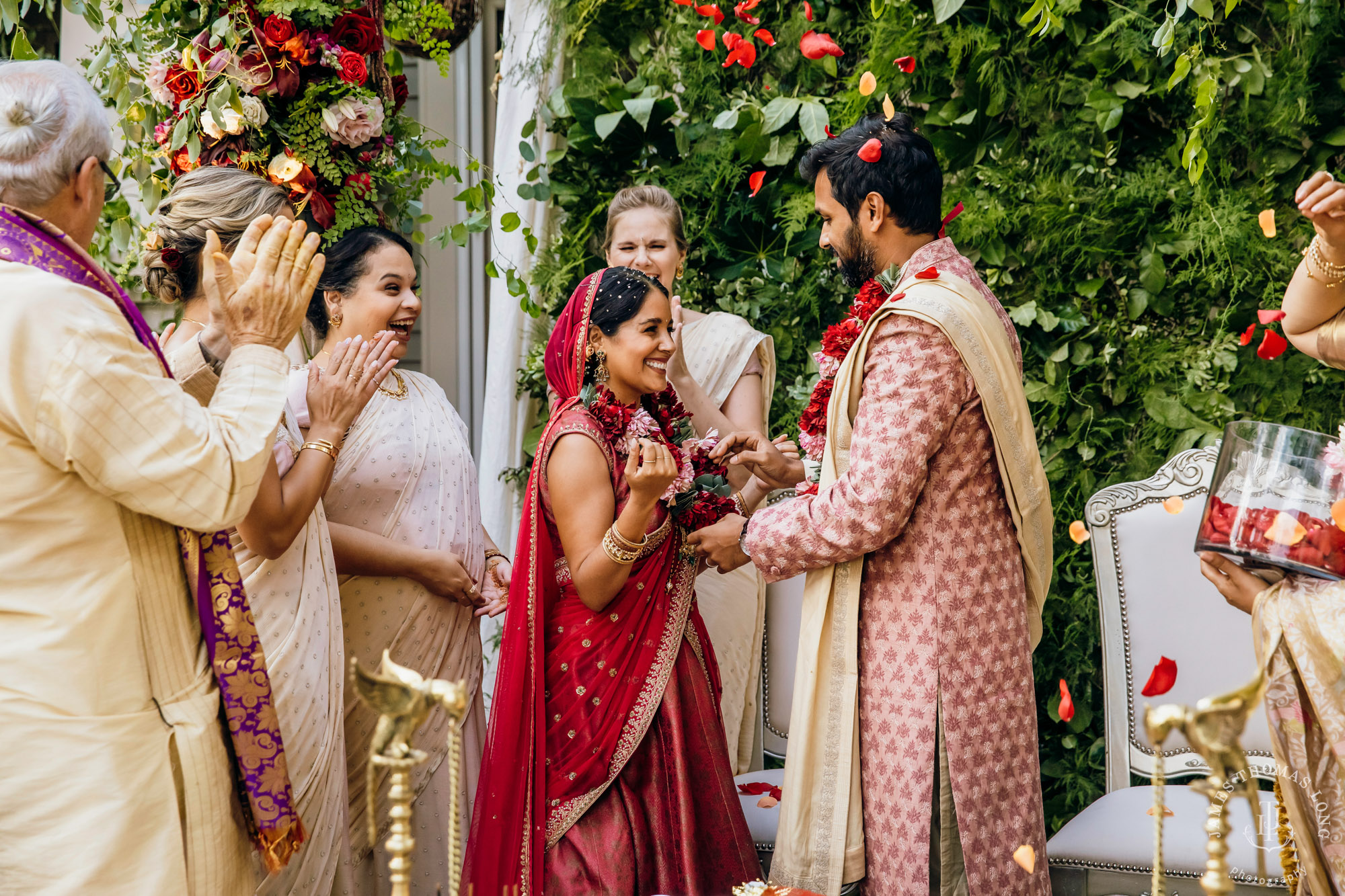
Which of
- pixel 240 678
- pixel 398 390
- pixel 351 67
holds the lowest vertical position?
pixel 240 678

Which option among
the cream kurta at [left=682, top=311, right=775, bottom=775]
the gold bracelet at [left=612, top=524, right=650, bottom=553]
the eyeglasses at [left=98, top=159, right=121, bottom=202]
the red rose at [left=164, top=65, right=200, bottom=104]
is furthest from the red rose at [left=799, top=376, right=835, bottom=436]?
the red rose at [left=164, top=65, right=200, bottom=104]

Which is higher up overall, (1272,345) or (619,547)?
(1272,345)

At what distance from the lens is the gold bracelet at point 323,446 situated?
215cm

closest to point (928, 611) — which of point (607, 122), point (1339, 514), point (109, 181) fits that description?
point (1339, 514)

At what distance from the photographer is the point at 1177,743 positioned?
8.56 ft

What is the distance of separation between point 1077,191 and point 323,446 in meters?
2.28

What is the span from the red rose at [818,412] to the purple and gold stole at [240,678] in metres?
1.20

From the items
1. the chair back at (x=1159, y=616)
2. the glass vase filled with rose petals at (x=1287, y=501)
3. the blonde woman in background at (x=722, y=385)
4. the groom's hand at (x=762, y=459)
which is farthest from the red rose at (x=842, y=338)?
the chair back at (x=1159, y=616)

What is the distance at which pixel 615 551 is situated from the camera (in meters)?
2.12

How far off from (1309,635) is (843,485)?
2.62 ft

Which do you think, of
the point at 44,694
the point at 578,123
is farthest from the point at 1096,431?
the point at 44,694

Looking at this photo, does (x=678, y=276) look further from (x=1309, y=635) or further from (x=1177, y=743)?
(x=1309, y=635)

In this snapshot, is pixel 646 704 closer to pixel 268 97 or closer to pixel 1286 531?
pixel 1286 531

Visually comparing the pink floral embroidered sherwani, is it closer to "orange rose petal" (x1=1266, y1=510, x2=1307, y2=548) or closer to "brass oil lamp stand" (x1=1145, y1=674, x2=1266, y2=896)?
"orange rose petal" (x1=1266, y1=510, x2=1307, y2=548)
